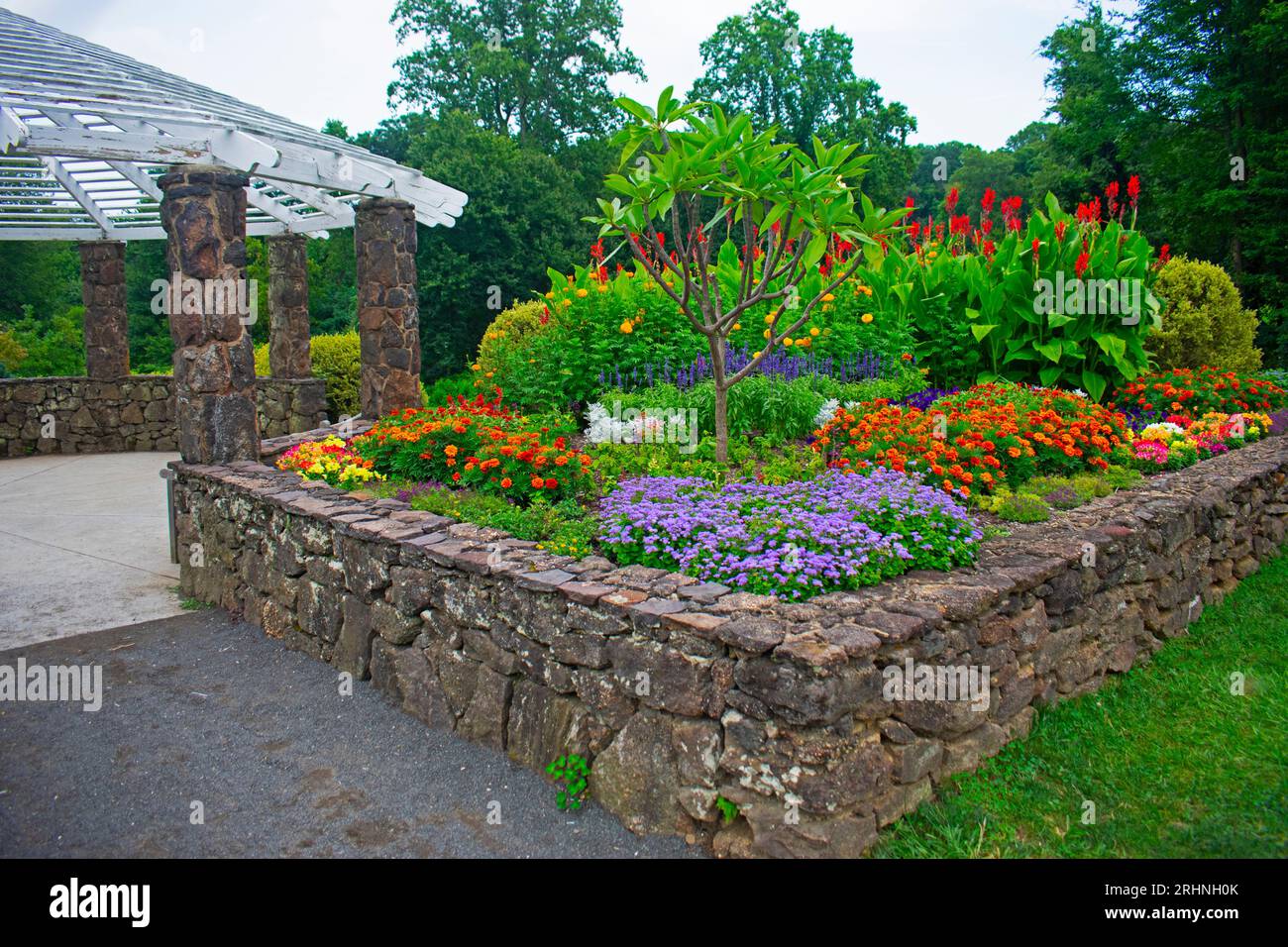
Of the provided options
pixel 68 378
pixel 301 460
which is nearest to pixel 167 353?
pixel 68 378

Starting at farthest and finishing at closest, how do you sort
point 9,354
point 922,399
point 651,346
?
point 9,354, point 651,346, point 922,399

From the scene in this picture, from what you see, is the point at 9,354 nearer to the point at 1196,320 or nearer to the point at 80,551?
the point at 80,551

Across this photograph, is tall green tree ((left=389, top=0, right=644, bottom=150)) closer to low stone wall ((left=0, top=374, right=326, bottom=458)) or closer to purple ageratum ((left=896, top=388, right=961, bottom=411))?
low stone wall ((left=0, top=374, right=326, bottom=458))

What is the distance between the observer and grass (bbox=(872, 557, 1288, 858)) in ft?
10.6

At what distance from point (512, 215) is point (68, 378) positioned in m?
8.65

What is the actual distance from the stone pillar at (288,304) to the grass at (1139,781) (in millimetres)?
10604

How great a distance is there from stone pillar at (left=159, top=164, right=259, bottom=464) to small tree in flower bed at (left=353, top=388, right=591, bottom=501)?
962 millimetres

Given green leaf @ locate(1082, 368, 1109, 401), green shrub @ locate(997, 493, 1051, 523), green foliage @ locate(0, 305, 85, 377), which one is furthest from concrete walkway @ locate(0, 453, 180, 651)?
green leaf @ locate(1082, 368, 1109, 401)

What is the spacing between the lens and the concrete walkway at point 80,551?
19.9 ft

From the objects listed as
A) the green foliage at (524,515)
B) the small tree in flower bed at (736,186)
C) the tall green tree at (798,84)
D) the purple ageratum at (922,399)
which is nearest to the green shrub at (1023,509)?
the small tree in flower bed at (736,186)

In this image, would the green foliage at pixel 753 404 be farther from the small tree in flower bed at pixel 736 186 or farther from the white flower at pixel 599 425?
the small tree in flower bed at pixel 736 186

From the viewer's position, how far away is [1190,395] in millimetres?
7738

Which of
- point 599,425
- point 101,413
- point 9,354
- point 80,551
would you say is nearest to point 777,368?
point 599,425

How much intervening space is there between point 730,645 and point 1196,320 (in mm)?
8218
